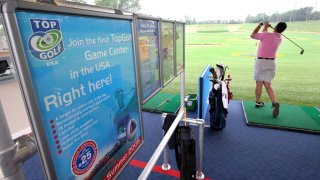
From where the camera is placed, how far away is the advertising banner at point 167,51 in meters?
1.81

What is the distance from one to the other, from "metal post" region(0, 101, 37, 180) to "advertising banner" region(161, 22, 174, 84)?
128 centimetres

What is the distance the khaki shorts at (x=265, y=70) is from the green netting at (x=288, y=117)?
0.61m

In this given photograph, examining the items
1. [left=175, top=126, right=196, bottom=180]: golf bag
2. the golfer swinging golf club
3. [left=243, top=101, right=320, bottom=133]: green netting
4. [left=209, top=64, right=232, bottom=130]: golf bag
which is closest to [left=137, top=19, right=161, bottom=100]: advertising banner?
[left=175, top=126, right=196, bottom=180]: golf bag

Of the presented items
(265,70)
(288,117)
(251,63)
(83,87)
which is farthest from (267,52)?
(251,63)

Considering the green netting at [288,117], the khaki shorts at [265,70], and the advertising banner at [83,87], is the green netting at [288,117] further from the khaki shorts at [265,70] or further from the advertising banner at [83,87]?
the advertising banner at [83,87]

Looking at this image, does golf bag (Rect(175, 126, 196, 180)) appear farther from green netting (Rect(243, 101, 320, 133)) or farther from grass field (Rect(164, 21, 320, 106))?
grass field (Rect(164, 21, 320, 106))

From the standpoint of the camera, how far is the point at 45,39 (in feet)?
2.00

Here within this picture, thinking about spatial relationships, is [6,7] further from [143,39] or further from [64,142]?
[143,39]

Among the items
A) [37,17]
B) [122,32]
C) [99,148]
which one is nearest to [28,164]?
[99,148]

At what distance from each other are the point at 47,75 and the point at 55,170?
1.01 feet

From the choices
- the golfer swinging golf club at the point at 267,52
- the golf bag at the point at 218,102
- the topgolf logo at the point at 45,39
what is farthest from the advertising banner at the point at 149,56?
the golfer swinging golf club at the point at 267,52

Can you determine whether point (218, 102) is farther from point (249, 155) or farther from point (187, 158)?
point (187, 158)

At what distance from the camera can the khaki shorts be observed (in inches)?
148

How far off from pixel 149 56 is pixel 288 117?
3.24 metres
